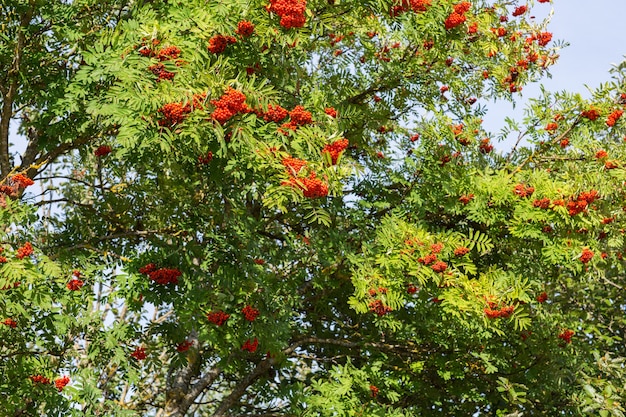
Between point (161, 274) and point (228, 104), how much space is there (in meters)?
2.63

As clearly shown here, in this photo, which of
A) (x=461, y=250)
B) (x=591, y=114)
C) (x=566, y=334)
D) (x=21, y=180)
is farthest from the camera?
(x=591, y=114)

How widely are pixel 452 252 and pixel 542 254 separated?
1038 mm

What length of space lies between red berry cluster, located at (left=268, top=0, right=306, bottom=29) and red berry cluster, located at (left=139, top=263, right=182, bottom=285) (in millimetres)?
2816

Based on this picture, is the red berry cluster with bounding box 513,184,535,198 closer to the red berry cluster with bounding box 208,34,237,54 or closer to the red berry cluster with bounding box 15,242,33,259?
the red berry cluster with bounding box 208,34,237,54

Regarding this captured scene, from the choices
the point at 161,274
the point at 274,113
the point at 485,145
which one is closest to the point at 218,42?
the point at 274,113

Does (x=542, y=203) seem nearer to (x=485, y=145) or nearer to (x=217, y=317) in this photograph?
(x=485, y=145)

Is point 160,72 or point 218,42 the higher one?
point 218,42

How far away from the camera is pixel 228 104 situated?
5777 mm

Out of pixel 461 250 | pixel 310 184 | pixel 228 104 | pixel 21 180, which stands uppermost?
pixel 461 250

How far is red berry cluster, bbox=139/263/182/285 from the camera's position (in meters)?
7.75

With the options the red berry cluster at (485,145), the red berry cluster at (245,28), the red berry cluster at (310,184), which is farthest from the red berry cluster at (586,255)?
the red berry cluster at (245,28)

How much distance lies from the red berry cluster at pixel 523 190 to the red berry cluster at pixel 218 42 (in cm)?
370

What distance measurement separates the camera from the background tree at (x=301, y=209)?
6566 mm

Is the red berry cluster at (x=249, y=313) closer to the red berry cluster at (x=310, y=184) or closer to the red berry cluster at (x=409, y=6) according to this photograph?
the red berry cluster at (x=310, y=184)
